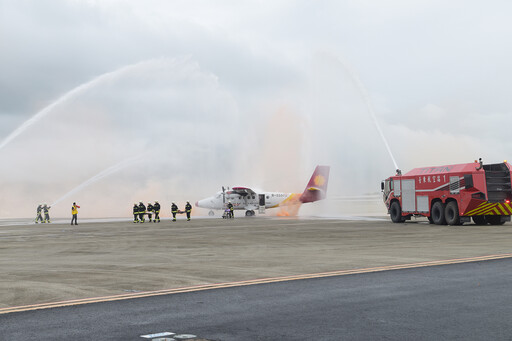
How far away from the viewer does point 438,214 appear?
120 ft

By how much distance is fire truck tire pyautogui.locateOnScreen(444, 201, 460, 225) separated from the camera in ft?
114

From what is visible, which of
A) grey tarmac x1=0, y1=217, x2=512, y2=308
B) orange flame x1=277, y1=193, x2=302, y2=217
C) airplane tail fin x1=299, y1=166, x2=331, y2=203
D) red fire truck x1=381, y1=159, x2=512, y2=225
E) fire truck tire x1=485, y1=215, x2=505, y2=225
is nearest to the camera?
grey tarmac x1=0, y1=217, x2=512, y2=308

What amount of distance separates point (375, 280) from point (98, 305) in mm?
5879

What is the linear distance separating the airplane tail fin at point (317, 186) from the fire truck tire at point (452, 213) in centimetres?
2615

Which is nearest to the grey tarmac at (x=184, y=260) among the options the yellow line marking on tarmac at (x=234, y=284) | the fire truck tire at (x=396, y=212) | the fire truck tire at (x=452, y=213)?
the yellow line marking on tarmac at (x=234, y=284)

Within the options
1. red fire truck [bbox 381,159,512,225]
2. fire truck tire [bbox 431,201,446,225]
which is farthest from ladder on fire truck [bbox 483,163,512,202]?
fire truck tire [bbox 431,201,446,225]

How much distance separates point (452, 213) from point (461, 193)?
1670 millimetres

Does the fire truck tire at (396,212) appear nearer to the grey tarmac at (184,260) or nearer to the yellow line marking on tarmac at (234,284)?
the grey tarmac at (184,260)

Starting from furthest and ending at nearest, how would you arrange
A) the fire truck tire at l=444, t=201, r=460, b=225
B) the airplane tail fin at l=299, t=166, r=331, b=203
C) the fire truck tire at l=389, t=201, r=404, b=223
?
the airplane tail fin at l=299, t=166, r=331, b=203 → the fire truck tire at l=389, t=201, r=404, b=223 → the fire truck tire at l=444, t=201, r=460, b=225

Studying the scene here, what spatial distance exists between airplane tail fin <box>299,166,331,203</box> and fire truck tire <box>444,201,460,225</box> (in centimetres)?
2615

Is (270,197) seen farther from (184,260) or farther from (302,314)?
(302,314)

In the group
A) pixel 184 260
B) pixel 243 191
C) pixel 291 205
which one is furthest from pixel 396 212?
pixel 184 260

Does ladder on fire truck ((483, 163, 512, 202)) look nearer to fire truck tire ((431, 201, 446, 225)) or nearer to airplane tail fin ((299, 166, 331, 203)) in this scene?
fire truck tire ((431, 201, 446, 225))

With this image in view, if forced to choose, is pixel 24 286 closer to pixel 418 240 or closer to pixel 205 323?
pixel 205 323
